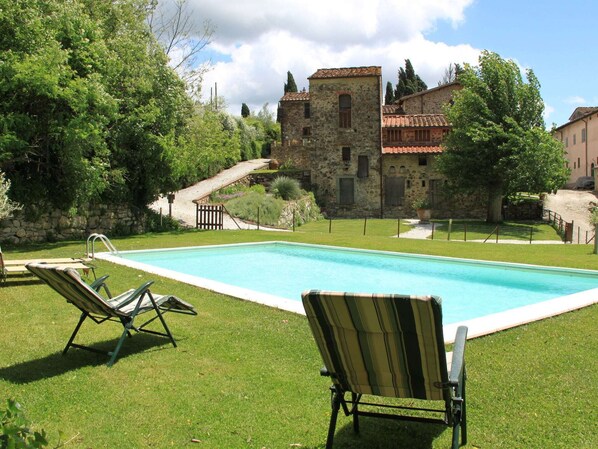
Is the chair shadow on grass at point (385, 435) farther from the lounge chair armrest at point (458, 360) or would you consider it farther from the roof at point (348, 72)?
the roof at point (348, 72)

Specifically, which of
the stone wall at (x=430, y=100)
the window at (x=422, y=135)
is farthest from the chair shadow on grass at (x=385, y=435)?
the stone wall at (x=430, y=100)

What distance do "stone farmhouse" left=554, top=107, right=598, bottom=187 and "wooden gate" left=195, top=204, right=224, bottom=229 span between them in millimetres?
26022

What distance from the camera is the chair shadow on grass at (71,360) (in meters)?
4.61

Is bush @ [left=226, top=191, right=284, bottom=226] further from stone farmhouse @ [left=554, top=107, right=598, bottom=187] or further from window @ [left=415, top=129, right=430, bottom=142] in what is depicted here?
stone farmhouse @ [left=554, top=107, right=598, bottom=187]

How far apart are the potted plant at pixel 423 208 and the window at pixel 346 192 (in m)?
3.79

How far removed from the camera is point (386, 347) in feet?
9.91

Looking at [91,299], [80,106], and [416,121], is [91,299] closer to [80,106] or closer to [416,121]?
[80,106]

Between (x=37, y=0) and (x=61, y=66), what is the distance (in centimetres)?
256

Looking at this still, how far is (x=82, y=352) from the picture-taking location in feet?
17.5

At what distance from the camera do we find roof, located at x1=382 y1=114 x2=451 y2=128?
34562 mm

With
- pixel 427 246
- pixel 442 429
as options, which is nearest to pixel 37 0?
pixel 427 246

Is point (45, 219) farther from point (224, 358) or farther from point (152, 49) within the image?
point (224, 358)

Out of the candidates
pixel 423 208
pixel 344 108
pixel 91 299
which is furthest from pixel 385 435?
pixel 344 108

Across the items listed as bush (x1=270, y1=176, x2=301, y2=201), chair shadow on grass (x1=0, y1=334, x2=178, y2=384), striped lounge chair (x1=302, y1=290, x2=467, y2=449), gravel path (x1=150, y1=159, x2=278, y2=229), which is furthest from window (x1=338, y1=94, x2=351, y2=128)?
striped lounge chair (x1=302, y1=290, x2=467, y2=449)
